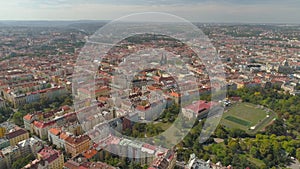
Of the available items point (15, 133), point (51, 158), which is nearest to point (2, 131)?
point (15, 133)

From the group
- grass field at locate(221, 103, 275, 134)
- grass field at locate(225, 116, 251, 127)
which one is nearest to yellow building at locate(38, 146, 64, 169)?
grass field at locate(221, 103, 275, 134)

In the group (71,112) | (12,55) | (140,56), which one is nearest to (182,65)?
(140,56)

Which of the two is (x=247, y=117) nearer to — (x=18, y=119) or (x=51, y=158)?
(x=51, y=158)

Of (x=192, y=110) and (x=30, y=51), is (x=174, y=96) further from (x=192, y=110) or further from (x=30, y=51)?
(x=30, y=51)

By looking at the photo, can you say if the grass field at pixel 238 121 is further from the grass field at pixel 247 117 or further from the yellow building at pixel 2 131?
the yellow building at pixel 2 131

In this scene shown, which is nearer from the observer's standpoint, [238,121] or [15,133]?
[15,133]

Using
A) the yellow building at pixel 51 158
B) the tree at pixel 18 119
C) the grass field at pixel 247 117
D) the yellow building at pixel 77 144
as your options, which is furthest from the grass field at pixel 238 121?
the tree at pixel 18 119

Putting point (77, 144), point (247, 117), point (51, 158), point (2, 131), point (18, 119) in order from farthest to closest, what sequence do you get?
point (247, 117)
point (18, 119)
point (2, 131)
point (77, 144)
point (51, 158)

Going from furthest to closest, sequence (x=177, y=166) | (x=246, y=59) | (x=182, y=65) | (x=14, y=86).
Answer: (x=246, y=59) < (x=182, y=65) < (x=14, y=86) < (x=177, y=166)
